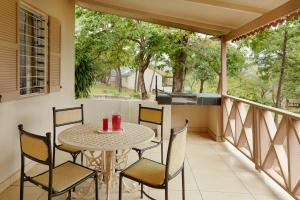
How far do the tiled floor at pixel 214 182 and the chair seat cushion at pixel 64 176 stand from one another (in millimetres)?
Result: 542

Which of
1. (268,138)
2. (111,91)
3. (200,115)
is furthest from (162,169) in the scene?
(111,91)

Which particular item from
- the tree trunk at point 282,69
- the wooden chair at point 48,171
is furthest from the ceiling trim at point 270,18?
the tree trunk at point 282,69

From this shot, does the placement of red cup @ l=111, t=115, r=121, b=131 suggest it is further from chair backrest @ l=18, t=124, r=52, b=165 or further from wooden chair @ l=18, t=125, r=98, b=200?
chair backrest @ l=18, t=124, r=52, b=165

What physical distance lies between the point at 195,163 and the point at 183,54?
3434 millimetres

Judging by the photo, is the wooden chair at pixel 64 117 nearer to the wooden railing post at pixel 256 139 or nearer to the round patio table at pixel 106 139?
the round patio table at pixel 106 139

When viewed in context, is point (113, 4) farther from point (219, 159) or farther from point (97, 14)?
point (219, 159)

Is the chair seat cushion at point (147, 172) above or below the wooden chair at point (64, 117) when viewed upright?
below

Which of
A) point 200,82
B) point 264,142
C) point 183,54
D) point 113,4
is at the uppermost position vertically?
point 113,4

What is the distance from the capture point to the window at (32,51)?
3059 millimetres

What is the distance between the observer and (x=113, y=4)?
4.39 metres

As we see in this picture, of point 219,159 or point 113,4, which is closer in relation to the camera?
point 219,159

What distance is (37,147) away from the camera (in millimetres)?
1856

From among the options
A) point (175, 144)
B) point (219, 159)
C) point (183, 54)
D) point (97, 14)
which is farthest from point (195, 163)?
point (97, 14)

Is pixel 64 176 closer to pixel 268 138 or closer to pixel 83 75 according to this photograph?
pixel 268 138
